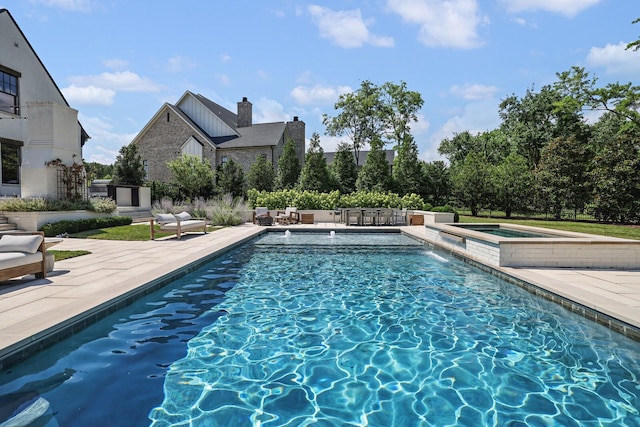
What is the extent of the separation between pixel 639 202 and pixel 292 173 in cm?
1986

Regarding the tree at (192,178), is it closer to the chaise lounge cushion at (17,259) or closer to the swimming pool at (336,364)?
the chaise lounge cushion at (17,259)

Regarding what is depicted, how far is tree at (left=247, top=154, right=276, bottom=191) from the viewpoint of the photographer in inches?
1005

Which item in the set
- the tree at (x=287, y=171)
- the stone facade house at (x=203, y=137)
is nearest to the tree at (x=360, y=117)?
the stone facade house at (x=203, y=137)

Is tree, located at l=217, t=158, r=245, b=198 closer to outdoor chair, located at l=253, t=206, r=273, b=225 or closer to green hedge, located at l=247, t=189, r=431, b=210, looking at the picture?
green hedge, located at l=247, t=189, r=431, b=210

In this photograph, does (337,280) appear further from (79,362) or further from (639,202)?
(639,202)

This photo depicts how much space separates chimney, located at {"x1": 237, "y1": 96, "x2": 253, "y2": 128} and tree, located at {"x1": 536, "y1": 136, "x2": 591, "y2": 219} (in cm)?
2561

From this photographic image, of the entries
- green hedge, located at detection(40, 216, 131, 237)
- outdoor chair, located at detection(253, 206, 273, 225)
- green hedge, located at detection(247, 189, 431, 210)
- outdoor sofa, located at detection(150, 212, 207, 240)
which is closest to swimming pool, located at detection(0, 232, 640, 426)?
outdoor sofa, located at detection(150, 212, 207, 240)

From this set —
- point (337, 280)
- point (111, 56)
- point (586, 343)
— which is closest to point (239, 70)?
point (111, 56)

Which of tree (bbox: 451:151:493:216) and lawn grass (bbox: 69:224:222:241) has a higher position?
tree (bbox: 451:151:493:216)

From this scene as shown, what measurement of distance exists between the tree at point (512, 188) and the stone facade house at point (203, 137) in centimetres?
1735

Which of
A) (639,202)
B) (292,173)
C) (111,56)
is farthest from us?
(292,173)

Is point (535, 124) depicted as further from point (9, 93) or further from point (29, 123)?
point (9, 93)

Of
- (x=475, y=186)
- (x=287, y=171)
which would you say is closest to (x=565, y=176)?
(x=475, y=186)

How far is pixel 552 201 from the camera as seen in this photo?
1984 centimetres
